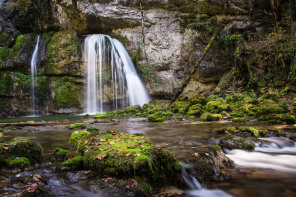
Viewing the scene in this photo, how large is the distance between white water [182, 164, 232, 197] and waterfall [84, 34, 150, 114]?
15982 mm

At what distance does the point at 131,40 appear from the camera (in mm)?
19672

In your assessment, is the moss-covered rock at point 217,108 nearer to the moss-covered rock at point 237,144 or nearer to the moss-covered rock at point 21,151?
the moss-covered rock at point 237,144

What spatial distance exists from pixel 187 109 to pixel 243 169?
913 cm

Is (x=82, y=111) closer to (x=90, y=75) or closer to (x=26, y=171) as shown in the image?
(x=90, y=75)

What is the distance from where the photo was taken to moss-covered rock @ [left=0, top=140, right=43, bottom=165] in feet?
9.03

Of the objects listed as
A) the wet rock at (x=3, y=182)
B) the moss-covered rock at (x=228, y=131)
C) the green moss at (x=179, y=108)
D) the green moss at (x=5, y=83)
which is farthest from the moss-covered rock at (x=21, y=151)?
the green moss at (x=5, y=83)

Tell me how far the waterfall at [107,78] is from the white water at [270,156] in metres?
14.7

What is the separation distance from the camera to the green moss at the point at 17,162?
8.70 feet

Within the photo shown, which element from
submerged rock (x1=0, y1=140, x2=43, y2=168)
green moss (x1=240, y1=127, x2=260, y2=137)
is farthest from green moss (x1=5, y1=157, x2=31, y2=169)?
green moss (x1=240, y1=127, x2=260, y2=137)

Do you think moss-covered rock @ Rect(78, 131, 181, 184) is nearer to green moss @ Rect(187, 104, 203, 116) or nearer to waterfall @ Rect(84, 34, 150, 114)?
green moss @ Rect(187, 104, 203, 116)

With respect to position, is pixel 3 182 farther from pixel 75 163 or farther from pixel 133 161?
pixel 133 161

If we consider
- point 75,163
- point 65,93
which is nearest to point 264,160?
point 75,163

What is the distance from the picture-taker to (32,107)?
695 inches

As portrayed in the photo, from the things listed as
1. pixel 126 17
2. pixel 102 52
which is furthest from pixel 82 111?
pixel 126 17
